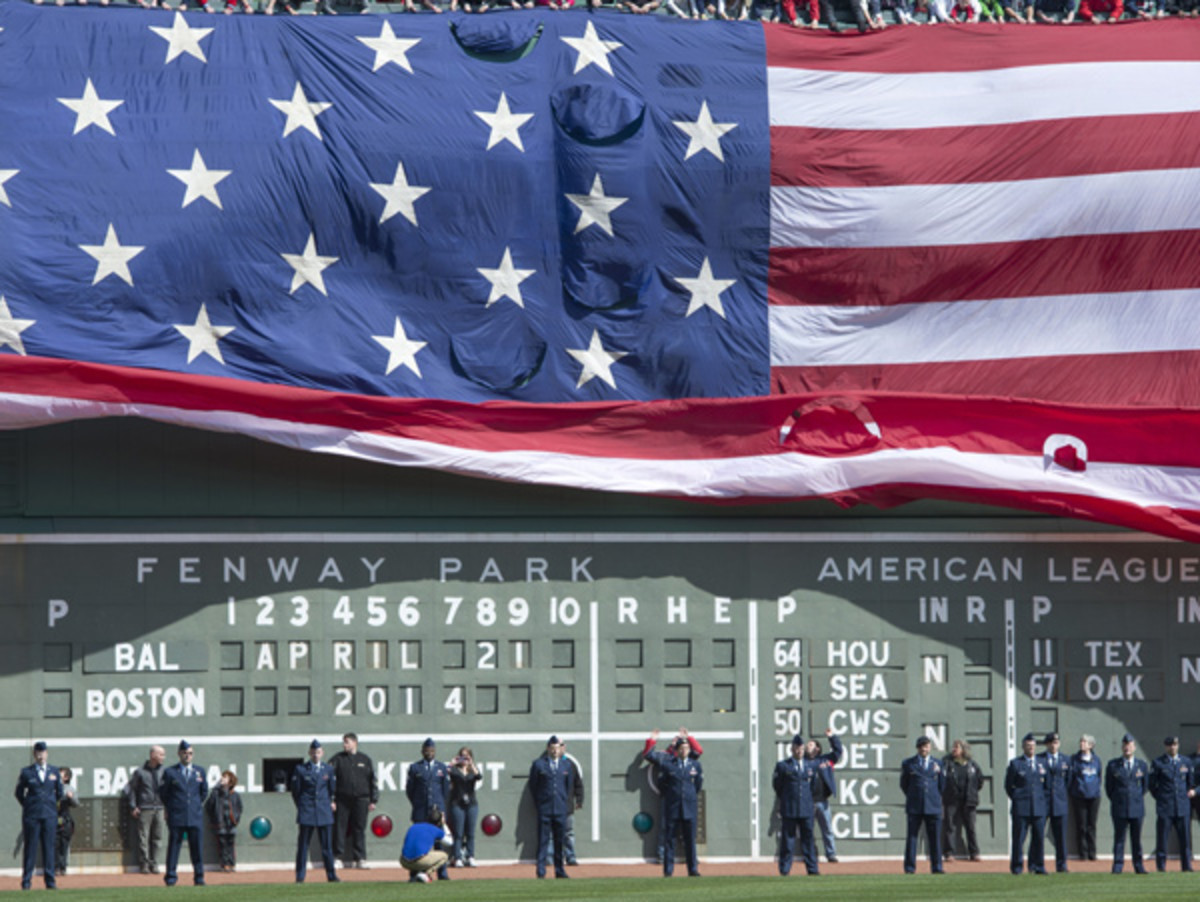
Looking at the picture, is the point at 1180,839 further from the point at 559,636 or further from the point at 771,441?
the point at 559,636

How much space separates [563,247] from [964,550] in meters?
5.36

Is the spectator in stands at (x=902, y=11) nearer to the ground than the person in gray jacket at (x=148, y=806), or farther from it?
farther from it

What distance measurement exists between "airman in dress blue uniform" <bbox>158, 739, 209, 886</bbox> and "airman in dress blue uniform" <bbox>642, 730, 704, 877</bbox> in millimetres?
4593

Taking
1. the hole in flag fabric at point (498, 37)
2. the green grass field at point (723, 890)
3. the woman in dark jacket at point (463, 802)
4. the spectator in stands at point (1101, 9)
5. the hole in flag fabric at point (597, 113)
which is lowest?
the green grass field at point (723, 890)

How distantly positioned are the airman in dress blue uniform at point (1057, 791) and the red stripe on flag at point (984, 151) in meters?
6.22

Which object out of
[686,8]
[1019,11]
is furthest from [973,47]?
[686,8]

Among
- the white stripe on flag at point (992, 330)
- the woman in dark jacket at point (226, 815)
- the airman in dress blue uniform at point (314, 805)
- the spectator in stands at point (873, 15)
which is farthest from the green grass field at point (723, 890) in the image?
the spectator in stands at point (873, 15)

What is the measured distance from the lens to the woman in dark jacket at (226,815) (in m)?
19.1

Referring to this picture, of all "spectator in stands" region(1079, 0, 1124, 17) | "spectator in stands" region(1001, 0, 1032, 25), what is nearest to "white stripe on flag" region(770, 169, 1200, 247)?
"spectator in stands" region(1001, 0, 1032, 25)

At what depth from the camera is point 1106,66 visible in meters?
21.4

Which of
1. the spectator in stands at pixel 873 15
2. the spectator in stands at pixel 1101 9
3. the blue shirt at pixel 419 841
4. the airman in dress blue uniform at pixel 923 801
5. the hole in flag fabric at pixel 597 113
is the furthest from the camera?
the spectator in stands at pixel 1101 9

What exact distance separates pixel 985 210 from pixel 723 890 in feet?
27.0

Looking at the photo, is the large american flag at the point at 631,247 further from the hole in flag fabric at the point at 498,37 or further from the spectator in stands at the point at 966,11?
the spectator in stands at the point at 966,11

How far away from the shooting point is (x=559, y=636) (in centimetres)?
1981
